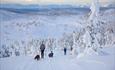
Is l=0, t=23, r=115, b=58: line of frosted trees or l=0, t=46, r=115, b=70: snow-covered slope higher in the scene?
l=0, t=23, r=115, b=58: line of frosted trees

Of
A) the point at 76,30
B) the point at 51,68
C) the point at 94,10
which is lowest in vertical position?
the point at 51,68

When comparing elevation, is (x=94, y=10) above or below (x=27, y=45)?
above

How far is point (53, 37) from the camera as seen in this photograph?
1.61 meters

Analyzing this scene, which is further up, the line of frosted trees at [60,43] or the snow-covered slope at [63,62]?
the line of frosted trees at [60,43]

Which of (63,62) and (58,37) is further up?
(58,37)

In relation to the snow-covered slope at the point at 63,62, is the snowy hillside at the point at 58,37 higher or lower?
higher

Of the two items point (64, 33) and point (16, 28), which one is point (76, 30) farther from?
point (16, 28)

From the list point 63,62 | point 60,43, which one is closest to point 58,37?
point 60,43

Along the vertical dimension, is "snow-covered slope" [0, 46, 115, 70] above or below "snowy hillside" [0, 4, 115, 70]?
below

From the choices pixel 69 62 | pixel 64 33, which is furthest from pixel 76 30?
pixel 69 62

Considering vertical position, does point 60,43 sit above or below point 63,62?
above

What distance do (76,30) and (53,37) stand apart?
0.15m

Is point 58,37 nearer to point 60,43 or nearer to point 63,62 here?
point 60,43

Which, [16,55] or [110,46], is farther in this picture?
[110,46]
